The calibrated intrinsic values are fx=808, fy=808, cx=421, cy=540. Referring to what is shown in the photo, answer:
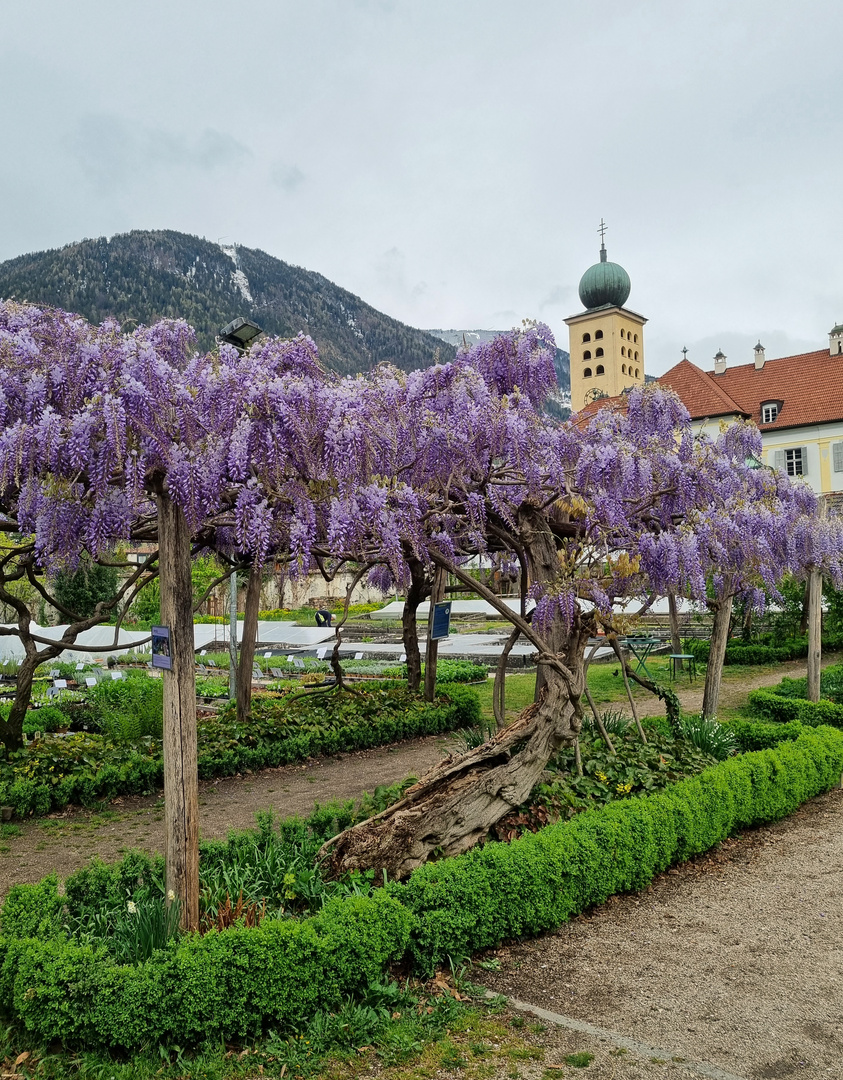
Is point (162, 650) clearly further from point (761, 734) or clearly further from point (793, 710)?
point (793, 710)

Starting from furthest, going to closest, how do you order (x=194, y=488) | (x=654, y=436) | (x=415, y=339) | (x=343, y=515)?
(x=415, y=339), (x=654, y=436), (x=343, y=515), (x=194, y=488)

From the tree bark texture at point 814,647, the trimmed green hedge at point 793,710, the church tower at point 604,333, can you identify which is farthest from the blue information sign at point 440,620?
the church tower at point 604,333

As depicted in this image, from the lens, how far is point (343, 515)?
4.96m

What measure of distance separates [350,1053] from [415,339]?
500ft

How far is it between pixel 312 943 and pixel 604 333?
55405 millimetres

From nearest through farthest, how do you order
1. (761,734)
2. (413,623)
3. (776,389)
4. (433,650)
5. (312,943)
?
1. (312,943)
2. (761,734)
3. (433,650)
4. (413,623)
5. (776,389)

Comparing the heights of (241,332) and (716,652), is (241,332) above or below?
above

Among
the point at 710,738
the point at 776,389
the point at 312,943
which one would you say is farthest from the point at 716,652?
the point at 776,389

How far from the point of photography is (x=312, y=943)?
3.67m

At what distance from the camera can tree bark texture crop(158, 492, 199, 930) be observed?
157 inches

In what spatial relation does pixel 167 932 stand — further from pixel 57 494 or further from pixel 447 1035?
pixel 57 494

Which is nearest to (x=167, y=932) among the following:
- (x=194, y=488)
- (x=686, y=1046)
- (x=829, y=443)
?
Result: (x=194, y=488)

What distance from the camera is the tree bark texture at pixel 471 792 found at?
193 inches

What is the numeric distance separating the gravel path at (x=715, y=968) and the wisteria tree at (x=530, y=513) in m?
1.00
